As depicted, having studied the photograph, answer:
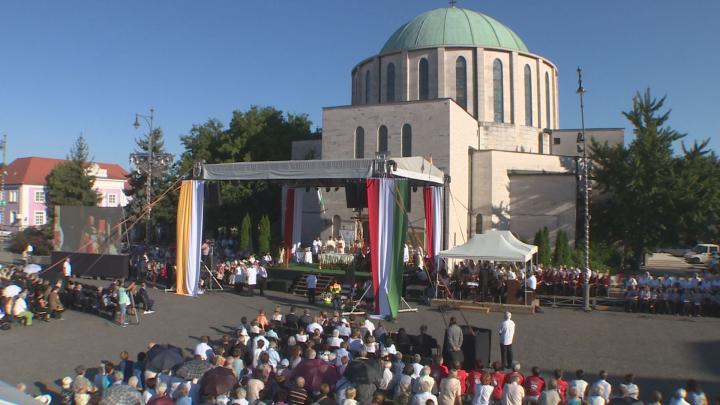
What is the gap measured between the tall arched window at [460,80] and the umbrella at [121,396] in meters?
31.5

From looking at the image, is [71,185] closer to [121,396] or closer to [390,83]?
[390,83]

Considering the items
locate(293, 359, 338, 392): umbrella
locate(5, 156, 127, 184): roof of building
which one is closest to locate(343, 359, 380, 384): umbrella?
locate(293, 359, 338, 392): umbrella

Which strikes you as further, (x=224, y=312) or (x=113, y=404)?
(x=224, y=312)

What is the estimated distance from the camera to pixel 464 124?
105 ft

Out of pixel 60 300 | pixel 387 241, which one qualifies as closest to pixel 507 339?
pixel 387 241

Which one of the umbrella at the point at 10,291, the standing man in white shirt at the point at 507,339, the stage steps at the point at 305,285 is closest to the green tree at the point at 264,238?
the stage steps at the point at 305,285

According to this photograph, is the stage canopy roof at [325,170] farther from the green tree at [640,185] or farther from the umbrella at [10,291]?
the green tree at [640,185]

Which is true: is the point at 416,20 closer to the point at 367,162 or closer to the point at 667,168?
the point at 667,168

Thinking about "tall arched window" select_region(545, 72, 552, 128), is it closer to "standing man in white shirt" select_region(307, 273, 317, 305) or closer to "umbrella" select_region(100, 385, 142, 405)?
"standing man in white shirt" select_region(307, 273, 317, 305)

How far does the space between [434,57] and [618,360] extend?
27.4 meters

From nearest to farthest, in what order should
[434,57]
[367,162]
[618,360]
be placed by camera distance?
[618,360], [367,162], [434,57]

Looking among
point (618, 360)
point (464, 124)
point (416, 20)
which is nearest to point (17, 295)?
point (618, 360)

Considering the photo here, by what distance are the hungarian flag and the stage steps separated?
571cm

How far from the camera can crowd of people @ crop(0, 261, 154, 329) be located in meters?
15.1
